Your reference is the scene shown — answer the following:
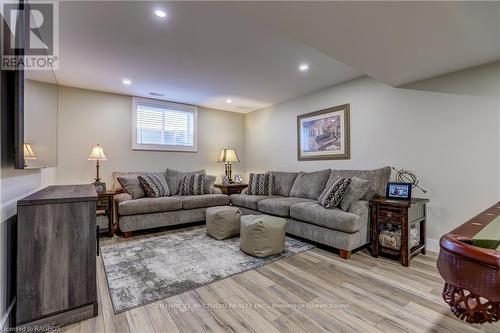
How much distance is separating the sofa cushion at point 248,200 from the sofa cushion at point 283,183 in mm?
266

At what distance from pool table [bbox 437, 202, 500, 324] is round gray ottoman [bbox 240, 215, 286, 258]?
1.79 m

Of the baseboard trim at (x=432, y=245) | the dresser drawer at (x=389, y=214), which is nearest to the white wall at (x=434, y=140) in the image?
the baseboard trim at (x=432, y=245)

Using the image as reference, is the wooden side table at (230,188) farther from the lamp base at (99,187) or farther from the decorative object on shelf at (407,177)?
the decorative object on shelf at (407,177)

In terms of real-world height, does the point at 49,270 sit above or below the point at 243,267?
above

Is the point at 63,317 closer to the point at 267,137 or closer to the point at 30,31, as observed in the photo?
the point at 30,31

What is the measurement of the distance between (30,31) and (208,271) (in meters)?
2.36

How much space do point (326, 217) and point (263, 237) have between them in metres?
0.78

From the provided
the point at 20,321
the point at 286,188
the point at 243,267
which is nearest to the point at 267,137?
the point at 286,188

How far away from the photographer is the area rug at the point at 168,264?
1.92m

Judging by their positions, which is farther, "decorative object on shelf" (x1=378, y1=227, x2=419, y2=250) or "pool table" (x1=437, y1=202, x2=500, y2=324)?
"decorative object on shelf" (x1=378, y1=227, x2=419, y2=250)

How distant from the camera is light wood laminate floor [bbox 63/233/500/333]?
150 cm

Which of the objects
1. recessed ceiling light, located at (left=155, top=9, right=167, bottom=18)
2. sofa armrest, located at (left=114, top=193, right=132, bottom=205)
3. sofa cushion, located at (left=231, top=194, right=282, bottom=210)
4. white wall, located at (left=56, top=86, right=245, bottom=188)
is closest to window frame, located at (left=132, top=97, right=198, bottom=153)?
white wall, located at (left=56, top=86, right=245, bottom=188)

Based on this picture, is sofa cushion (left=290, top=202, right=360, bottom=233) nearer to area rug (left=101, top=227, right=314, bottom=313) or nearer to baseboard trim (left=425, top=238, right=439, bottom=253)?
area rug (left=101, top=227, right=314, bottom=313)

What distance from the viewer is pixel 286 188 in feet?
13.7
